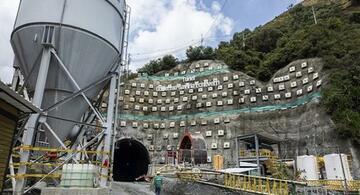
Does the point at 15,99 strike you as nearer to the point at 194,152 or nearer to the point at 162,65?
the point at 194,152

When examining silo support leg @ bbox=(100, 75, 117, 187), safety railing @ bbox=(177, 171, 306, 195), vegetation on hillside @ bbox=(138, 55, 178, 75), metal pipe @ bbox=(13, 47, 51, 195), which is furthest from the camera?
vegetation on hillside @ bbox=(138, 55, 178, 75)

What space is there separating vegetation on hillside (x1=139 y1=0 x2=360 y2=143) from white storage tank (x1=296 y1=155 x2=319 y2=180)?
416 cm

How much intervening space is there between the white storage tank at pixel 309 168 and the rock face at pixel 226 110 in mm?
3335

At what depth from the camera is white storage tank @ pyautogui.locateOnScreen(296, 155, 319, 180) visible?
22922mm

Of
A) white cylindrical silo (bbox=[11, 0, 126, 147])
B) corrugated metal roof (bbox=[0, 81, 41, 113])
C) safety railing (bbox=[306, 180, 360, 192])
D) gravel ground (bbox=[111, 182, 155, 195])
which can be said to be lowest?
gravel ground (bbox=[111, 182, 155, 195])

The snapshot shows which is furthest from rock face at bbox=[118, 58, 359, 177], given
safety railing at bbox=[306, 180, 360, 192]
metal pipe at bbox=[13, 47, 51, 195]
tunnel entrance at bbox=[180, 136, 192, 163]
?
metal pipe at bbox=[13, 47, 51, 195]

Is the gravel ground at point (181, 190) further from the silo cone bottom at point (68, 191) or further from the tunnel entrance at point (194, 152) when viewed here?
the tunnel entrance at point (194, 152)

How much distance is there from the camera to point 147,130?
3759 cm

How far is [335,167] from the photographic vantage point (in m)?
21.5

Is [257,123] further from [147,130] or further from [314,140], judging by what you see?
[147,130]

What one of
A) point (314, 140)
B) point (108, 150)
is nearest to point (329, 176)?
point (314, 140)

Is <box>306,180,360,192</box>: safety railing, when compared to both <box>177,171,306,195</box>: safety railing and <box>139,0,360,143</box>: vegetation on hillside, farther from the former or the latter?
<box>139,0,360,143</box>: vegetation on hillside

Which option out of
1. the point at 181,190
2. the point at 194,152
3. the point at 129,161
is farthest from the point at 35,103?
the point at 129,161

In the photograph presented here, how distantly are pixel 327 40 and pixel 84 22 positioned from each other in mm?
33040
